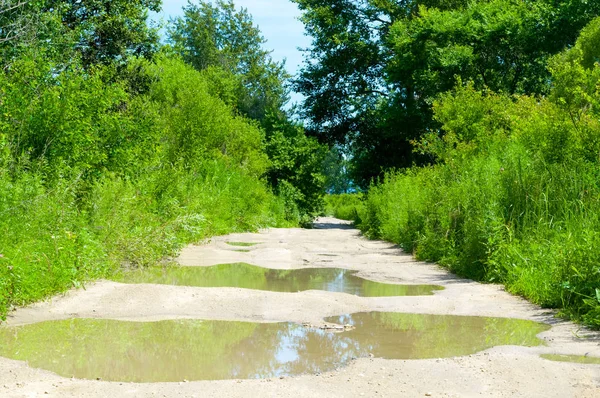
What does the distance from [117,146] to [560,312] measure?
383 inches

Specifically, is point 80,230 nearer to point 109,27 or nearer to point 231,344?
point 231,344

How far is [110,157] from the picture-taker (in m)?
14.3

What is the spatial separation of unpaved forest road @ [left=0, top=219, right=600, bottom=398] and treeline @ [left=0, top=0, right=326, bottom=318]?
2.70 feet

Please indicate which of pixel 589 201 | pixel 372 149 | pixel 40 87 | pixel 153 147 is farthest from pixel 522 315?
pixel 372 149

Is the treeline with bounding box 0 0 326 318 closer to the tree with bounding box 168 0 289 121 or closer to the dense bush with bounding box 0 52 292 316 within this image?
the dense bush with bounding box 0 52 292 316

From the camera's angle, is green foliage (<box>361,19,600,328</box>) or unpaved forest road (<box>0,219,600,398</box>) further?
green foliage (<box>361,19,600,328</box>)

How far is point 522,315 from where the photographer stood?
7.96 metres

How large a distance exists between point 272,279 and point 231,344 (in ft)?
15.6

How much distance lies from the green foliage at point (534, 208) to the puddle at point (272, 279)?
1.49 m

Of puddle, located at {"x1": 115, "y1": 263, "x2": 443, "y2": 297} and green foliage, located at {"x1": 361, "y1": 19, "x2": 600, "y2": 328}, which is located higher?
green foliage, located at {"x1": 361, "y1": 19, "x2": 600, "y2": 328}

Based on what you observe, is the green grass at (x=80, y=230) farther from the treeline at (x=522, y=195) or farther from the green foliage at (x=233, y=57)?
the green foliage at (x=233, y=57)

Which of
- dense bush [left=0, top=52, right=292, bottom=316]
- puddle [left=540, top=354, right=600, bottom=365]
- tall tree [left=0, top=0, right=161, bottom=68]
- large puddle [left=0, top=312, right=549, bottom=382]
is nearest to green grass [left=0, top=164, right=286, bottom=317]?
dense bush [left=0, top=52, right=292, bottom=316]

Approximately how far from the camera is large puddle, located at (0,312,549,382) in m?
5.50

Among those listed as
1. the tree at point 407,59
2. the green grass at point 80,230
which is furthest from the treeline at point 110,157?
the tree at point 407,59
